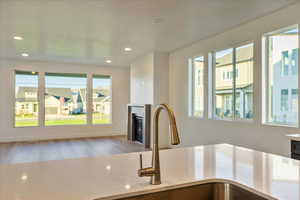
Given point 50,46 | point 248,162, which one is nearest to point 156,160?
point 248,162

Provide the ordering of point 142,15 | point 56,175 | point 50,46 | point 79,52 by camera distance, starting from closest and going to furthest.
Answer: point 56,175 → point 142,15 → point 50,46 → point 79,52

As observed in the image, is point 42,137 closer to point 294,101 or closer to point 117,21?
point 117,21

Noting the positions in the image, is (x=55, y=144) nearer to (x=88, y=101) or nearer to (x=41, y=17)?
(x=88, y=101)

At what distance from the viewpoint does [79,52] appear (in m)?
5.84

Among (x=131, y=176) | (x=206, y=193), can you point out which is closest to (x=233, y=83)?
(x=206, y=193)

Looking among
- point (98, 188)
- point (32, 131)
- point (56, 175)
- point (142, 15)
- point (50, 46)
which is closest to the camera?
point (98, 188)

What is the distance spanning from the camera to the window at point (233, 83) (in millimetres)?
3732

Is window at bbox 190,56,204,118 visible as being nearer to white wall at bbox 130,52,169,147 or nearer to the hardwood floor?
white wall at bbox 130,52,169,147

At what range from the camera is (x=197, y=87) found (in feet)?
16.8

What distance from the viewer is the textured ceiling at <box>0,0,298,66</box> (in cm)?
296

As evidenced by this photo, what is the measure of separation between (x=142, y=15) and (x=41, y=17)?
1.67 m

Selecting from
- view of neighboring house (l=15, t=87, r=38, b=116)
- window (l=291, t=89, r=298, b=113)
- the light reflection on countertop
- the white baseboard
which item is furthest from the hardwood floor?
the light reflection on countertop

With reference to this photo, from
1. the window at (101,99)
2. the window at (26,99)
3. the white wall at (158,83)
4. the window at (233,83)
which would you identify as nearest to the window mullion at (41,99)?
the window at (26,99)

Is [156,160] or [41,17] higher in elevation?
[41,17]
